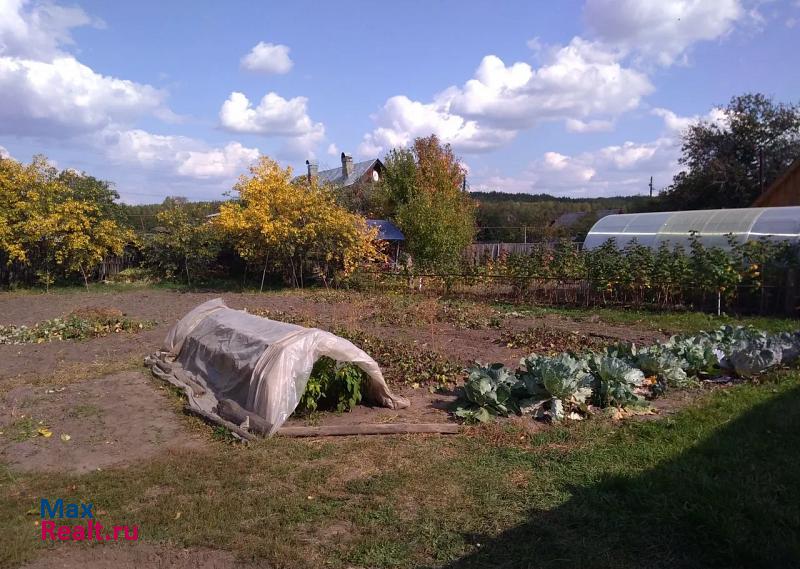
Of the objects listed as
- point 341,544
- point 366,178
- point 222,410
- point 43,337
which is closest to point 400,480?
point 341,544

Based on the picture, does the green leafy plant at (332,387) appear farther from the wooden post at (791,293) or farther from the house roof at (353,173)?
the house roof at (353,173)

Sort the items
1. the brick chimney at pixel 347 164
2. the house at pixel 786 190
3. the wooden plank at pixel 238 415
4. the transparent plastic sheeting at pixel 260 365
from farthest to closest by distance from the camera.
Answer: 1. the brick chimney at pixel 347 164
2. the house at pixel 786 190
3. the transparent plastic sheeting at pixel 260 365
4. the wooden plank at pixel 238 415

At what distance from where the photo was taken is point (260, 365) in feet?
20.2

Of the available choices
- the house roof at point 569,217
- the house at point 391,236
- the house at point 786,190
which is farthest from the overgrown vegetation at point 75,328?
the house roof at point 569,217

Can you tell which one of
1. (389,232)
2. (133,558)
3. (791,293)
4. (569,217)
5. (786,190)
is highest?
(569,217)

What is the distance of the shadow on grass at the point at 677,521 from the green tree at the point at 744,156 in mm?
28492

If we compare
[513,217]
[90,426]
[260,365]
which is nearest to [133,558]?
[260,365]

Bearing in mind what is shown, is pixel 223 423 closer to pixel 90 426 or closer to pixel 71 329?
pixel 90 426

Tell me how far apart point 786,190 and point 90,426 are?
24.3 m

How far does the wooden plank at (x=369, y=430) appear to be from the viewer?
5715mm

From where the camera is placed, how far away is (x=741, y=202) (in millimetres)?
29125

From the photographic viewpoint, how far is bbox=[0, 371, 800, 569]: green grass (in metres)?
3.54

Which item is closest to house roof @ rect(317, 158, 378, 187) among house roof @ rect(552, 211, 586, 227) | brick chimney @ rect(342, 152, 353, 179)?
brick chimney @ rect(342, 152, 353, 179)

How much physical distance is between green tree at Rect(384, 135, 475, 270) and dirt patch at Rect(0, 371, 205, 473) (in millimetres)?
11178
